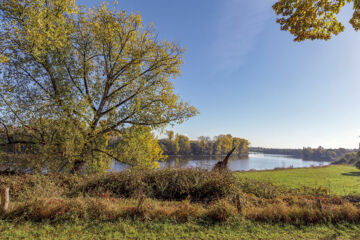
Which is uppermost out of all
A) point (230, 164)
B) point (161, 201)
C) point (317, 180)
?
point (161, 201)

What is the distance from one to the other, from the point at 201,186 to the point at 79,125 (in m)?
7.65

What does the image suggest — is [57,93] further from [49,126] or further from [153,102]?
[153,102]

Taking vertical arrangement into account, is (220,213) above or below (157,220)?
above

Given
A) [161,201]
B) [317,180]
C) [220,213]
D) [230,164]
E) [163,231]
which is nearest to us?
[163,231]

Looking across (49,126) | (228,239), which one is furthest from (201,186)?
(49,126)

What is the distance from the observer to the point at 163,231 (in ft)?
15.4

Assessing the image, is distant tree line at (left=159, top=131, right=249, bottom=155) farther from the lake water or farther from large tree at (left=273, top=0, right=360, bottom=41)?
large tree at (left=273, top=0, right=360, bottom=41)

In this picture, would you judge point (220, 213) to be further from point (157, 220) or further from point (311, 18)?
point (311, 18)

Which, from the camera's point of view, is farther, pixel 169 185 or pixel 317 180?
pixel 317 180

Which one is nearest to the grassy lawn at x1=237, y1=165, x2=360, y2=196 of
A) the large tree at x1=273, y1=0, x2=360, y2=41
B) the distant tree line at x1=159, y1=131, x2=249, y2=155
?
the large tree at x1=273, y1=0, x2=360, y2=41

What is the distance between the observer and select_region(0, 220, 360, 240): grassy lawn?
4.30m

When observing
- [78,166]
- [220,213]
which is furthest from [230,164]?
[220,213]

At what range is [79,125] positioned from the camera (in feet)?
30.5

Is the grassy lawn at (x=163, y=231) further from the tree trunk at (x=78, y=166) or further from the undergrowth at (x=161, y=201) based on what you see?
the tree trunk at (x=78, y=166)
